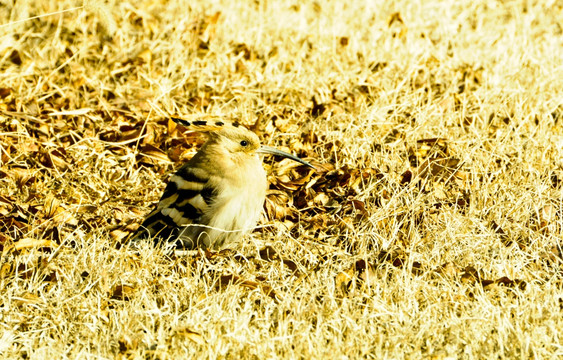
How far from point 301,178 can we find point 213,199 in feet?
2.75

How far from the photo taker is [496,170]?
4840 millimetres

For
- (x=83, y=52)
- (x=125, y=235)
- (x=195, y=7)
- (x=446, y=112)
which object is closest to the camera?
(x=125, y=235)

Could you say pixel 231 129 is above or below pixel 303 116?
above

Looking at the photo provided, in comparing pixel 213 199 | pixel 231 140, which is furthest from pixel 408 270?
pixel 231 140

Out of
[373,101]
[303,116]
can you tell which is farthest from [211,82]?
[373,101]

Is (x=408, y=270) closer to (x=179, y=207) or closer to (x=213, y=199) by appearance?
(x=213, y=199)

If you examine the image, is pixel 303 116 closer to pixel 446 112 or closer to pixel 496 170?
pixel 446 112

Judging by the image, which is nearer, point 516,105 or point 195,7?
point 516,105

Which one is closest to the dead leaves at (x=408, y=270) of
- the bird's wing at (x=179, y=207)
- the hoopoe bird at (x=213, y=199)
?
the hoopoe bird at (x=213, y=199)

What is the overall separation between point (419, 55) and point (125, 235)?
2903 millimetres

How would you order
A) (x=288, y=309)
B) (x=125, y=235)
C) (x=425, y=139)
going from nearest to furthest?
1. (x=288, y=309)
2. (x=125, y=235)
3. (x=425, y=139)

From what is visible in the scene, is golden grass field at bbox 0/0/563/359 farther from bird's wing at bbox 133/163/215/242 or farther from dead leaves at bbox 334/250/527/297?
bird's wing at bbox 133/163/215/242

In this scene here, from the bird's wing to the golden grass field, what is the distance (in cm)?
17

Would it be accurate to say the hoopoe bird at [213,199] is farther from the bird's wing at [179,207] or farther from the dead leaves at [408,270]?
the dead leaves at [408,270]
